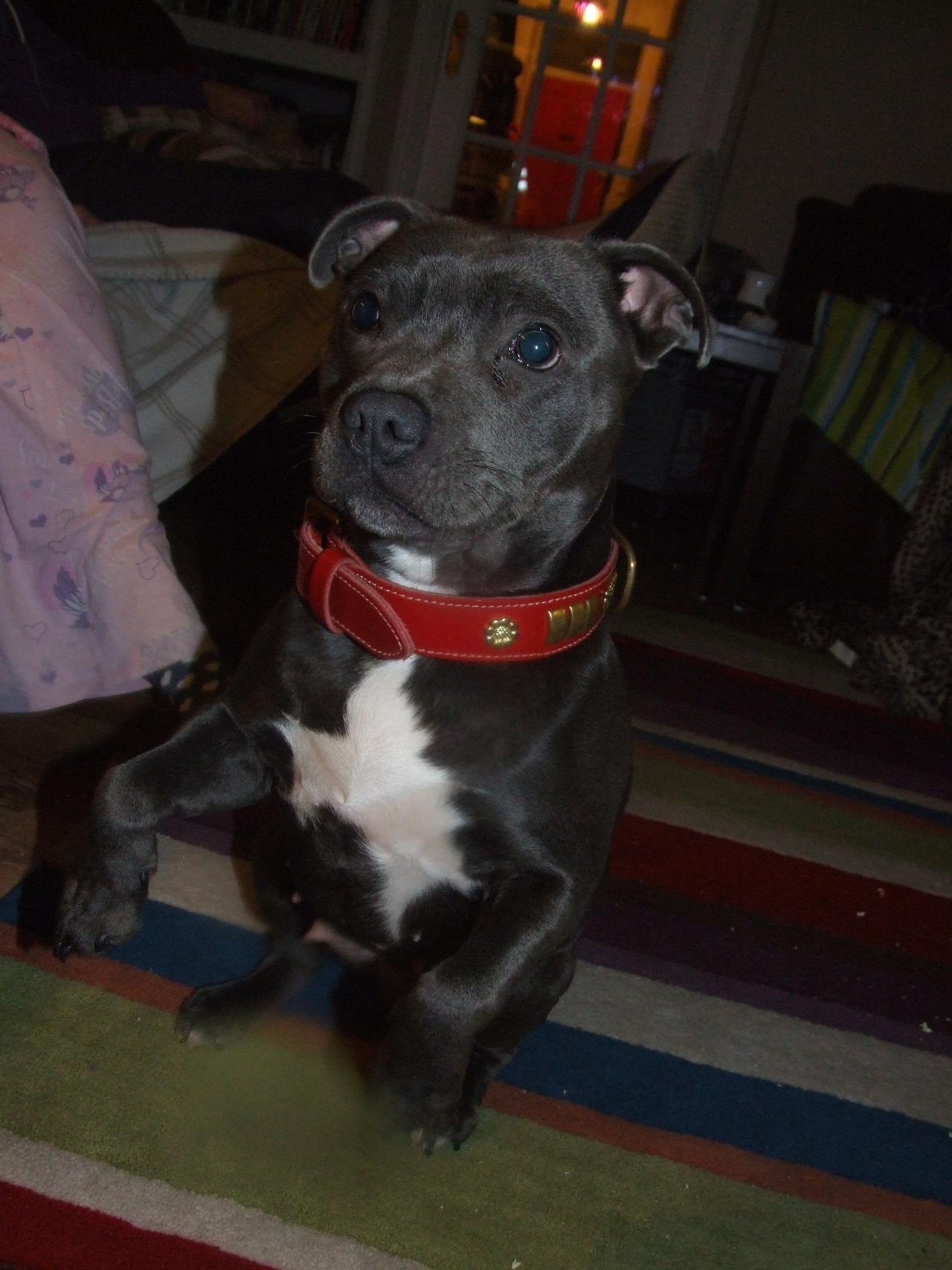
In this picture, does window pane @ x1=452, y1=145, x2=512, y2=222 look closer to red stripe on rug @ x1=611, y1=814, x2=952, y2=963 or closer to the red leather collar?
red stripe on rug @ x1=611, y1=814, x2=952, y2=963

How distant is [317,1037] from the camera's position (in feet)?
4.69

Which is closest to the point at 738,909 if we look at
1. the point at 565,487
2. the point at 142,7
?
the point at 565,487

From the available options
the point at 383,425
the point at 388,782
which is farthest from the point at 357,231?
the point at 388,782

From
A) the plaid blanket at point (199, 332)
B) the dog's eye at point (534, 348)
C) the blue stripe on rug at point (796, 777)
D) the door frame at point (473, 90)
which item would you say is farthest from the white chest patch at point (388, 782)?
the door frame at point (473, 90)

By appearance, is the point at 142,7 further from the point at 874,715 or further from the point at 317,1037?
the point at 317,1037

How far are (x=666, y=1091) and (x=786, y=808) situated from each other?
1208 millimetres

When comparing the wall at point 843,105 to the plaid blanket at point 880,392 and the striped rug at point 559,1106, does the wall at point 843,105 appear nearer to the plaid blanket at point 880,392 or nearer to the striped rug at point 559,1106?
the plaid blanket at point 880,392

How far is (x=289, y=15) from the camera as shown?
5.70m

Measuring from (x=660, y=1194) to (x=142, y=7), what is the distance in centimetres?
505

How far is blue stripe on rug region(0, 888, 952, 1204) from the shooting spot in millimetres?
1451

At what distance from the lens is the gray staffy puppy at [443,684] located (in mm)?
1224

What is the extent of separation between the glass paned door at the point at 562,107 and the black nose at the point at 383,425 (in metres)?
5.56

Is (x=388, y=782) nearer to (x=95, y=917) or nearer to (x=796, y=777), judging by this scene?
(x=95, y=917)

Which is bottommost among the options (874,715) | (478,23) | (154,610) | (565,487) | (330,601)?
(874,715)
